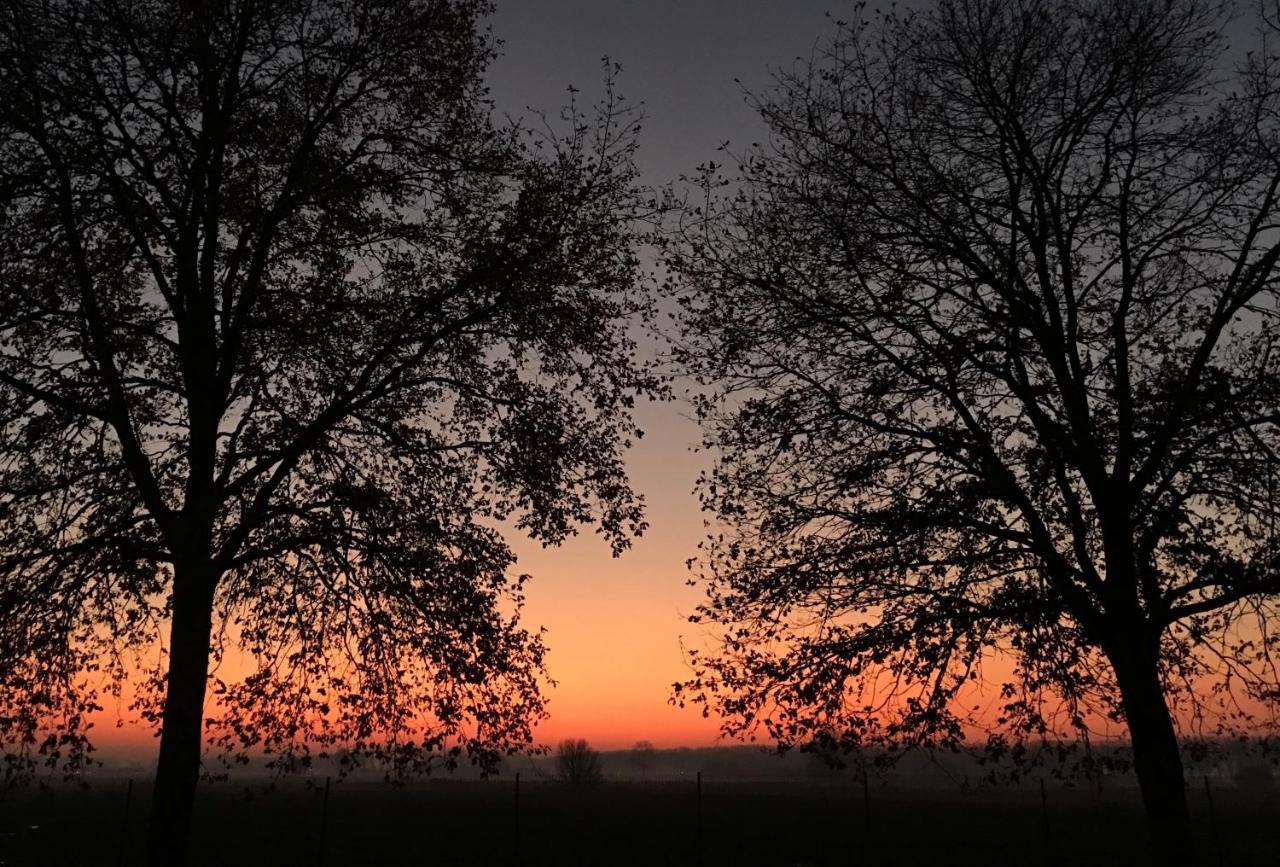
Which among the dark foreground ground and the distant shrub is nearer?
the dark foreground ground

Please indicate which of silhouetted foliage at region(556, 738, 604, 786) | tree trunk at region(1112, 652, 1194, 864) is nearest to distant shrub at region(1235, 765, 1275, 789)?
silhouetted foliage at region(556, 738, 604, 786)

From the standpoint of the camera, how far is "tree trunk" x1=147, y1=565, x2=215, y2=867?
11.4 metres

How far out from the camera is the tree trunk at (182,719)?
1141 cm

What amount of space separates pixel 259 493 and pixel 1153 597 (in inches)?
503

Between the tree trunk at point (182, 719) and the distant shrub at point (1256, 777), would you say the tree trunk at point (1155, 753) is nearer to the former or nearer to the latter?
the tree trunk at point (182, 719)

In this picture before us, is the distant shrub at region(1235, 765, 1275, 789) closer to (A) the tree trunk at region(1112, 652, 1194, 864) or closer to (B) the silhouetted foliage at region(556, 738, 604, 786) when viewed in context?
(B) the silhouetted foliage at region(556, 738, 604, 786)

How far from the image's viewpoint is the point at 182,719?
38.8 feet

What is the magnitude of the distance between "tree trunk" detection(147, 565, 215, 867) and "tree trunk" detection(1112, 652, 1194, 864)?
12351 millimetres

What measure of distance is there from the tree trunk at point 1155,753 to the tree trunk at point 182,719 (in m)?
12.4

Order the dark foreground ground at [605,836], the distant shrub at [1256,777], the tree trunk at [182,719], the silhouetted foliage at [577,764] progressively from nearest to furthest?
the tree trunk at [182,719], the dark foreground ground at [605,836], the silhouetted foliage at [577,764], the distant shrub at [1256,777]

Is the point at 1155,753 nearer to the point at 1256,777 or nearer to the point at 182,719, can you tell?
the point at 182,719

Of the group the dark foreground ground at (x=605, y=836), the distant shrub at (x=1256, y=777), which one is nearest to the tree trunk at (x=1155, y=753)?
the dark foreground ground at (x=605, y=836)

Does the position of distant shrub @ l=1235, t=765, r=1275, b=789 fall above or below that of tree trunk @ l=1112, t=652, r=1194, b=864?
below

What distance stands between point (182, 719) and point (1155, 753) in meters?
13.0
